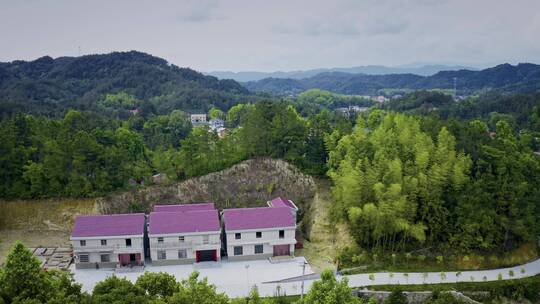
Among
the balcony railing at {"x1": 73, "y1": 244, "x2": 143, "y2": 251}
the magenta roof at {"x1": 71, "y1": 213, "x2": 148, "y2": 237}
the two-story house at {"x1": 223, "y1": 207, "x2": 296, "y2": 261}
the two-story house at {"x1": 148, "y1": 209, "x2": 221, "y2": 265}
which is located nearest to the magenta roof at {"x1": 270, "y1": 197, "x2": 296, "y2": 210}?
the two-story house at {"x1": 223, "y1": 207, "x2": 296, "y2": 261}

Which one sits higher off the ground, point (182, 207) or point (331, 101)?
point (331, 101)

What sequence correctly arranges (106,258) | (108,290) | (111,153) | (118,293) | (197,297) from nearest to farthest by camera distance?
(197,297) → (118,293) → (108,290) → (106,258) → (111,153)

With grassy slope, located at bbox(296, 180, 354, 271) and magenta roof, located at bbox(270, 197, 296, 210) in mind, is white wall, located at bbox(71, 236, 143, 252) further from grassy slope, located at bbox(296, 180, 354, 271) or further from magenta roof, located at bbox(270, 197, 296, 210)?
grassy slope, located at bbox(296, 180, 354, 271)

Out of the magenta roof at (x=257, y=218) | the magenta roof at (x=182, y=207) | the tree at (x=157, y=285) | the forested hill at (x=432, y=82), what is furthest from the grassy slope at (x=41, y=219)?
the forested hill at (x=432, y=82)

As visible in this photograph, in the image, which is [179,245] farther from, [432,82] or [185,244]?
[432,82]

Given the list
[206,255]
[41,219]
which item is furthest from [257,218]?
[41,219]

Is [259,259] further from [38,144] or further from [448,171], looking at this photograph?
[38,144]

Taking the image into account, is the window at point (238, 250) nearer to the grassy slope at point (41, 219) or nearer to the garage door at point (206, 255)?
the garage door at point (206, 255)
